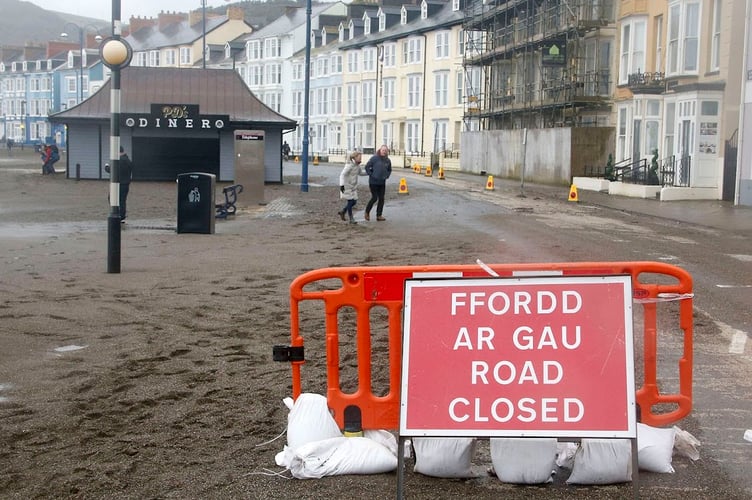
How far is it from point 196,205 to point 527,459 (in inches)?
613

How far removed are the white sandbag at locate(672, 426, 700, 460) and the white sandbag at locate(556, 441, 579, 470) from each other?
23.4 inches

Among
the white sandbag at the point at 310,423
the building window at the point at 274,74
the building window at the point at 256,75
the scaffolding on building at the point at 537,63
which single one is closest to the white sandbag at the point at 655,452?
the white sandbag at the point at 310,423

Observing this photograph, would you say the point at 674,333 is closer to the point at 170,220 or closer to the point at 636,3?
the point at 170,220

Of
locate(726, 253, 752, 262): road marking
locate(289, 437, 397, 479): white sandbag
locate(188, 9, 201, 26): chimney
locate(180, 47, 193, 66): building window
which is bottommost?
locate(289, 437, 397, 479): white sandbag

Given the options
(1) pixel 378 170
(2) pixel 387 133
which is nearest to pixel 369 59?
(2) pixel 387 133

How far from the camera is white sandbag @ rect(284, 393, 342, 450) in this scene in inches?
227

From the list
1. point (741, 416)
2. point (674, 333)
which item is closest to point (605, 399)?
point (741, 416)

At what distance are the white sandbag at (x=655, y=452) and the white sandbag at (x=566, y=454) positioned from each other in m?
0.36

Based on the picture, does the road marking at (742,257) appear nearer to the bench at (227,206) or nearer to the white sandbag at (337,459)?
the white sandbag at (337,459)

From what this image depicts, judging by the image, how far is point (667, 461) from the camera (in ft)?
18.2

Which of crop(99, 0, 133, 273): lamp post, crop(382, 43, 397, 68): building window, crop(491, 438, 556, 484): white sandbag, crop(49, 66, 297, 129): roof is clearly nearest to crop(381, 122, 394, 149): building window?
crop(382, 43, 397, 68): building window

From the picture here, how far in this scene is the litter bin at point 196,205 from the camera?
2019 centimetres

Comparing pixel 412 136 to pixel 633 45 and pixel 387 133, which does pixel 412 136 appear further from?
pixel 633 45

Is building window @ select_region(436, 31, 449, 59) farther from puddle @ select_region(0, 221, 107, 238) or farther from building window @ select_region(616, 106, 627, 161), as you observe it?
puddle @ select_region(0, 221, 107, 238)
